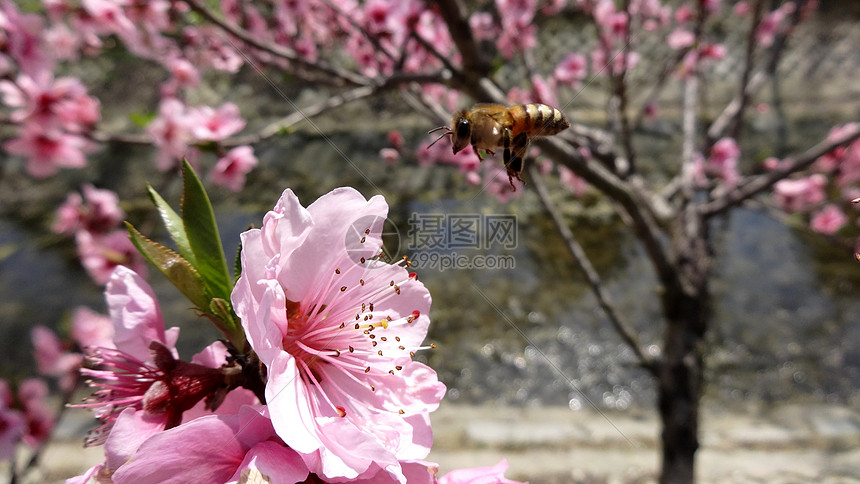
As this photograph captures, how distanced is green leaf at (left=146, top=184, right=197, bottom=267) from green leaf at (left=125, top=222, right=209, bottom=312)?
0.02m

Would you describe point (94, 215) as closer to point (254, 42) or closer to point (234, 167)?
point (234, 167)

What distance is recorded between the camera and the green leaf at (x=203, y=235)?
0.36 metres

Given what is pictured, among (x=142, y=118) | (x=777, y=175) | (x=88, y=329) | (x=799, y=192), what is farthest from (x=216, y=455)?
(x=799, y=192)

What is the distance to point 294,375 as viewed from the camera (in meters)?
0.34

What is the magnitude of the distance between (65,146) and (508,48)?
1709 millimetres

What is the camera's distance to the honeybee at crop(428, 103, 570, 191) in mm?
428

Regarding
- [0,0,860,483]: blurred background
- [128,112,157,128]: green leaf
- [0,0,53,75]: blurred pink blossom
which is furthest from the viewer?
[0,0,860,483]: blurred background

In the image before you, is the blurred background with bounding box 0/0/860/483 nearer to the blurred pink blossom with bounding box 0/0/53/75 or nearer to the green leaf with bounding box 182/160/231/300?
the blurred pink blossom with bounding box 0/0/53/75

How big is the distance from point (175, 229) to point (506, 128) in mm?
282

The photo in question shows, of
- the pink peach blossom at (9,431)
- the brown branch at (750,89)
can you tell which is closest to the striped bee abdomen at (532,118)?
the brown branch at (750,89)

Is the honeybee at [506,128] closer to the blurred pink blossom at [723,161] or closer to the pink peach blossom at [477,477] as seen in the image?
the pink peach blossom at [477,477]

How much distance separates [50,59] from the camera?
1.27 m

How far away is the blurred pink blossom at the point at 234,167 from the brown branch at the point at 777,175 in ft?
3.88

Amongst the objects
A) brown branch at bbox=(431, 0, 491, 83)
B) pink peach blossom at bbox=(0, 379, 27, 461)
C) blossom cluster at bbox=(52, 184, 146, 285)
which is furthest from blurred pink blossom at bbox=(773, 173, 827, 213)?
pink peach blossom at bbox=(0, 379, 27, 461)
